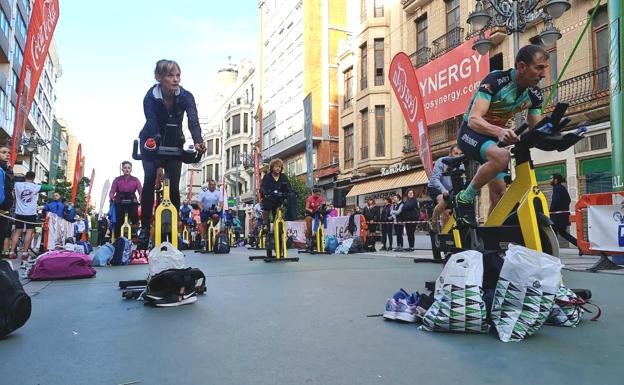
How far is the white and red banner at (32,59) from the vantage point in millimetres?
7621

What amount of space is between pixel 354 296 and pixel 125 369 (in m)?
2.32

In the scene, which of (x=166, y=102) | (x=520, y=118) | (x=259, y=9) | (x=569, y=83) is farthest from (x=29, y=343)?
(x=259, y=9)

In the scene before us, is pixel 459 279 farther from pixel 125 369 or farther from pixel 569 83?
pixel 569 83

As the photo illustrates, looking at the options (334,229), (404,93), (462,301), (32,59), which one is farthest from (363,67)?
(462,301)

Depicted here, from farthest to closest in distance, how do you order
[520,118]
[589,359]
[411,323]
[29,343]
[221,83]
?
[221,83], [520,118], [411,323], [29,343], [589,359]

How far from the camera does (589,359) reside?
2.14 m

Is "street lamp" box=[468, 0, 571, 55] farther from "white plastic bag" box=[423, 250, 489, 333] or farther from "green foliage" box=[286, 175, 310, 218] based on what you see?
"green foliage" box=[286, 175, 310, 218]

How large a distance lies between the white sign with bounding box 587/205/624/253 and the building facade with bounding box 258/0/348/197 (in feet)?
84.2

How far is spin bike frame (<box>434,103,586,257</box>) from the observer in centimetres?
313

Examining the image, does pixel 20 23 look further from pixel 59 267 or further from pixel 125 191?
pixel 59 267

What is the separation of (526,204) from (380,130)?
25.0 m

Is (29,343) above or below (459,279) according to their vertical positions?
below

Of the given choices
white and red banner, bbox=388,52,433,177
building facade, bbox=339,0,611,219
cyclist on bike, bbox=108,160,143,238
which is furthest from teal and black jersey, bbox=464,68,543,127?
building facade, bbox=339,0,611,219

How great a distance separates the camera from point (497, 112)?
3789mm
